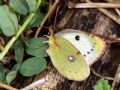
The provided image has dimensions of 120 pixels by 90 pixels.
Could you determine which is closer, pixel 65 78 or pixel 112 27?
pixel 65 78

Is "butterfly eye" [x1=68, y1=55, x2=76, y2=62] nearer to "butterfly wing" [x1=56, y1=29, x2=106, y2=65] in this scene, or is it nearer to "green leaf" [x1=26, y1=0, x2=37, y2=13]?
"butterfly wing" [x1=56, y1=29, x2=106, y2=65]

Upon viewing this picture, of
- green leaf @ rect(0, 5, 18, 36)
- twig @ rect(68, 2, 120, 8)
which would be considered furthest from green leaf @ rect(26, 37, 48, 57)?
twig @ rect(68, 2, 120, 8)

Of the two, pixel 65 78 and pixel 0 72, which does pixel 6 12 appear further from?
pixel 65 78

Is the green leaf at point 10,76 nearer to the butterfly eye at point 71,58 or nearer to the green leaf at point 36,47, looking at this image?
the green leaf at point 36,47

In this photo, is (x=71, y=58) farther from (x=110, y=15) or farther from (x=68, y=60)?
(x=110, y=15)

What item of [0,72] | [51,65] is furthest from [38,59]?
[0,72]
